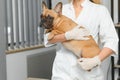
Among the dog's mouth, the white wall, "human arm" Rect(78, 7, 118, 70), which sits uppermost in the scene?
the dog's mouth

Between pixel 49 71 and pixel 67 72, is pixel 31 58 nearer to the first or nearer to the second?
pixel 49 71

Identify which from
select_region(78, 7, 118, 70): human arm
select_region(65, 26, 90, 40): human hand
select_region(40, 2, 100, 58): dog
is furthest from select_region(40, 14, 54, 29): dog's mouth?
select_region(78, 7, 118, 70): human arm

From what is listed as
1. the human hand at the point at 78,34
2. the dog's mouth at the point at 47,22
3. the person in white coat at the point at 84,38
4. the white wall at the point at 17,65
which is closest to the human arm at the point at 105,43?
the person in white coat at the point at 84,38

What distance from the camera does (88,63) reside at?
1.36m

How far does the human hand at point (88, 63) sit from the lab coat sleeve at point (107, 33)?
0.42 feet

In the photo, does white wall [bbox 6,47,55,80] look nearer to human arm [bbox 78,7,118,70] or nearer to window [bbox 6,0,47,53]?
window [bbox 6,0,47,53]

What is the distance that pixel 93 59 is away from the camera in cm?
139

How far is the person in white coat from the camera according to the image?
142cm

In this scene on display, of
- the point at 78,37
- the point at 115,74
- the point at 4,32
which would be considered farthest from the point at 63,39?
the point at 115,74

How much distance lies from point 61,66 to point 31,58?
893 mm

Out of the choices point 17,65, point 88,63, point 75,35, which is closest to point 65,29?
point 75,35

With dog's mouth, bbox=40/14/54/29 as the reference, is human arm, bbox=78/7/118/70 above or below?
below

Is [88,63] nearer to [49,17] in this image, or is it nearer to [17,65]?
[49,17]

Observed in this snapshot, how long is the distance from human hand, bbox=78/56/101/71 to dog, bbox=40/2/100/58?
0.05m
